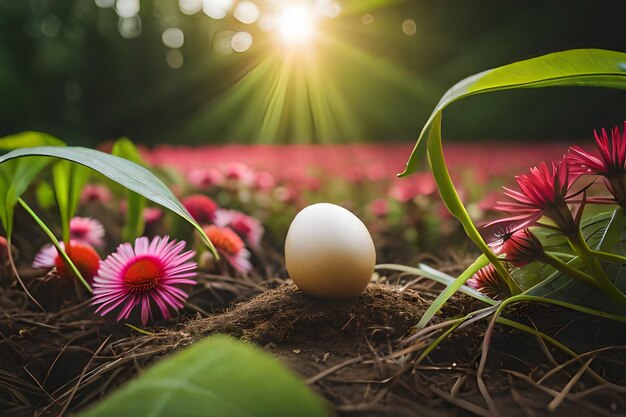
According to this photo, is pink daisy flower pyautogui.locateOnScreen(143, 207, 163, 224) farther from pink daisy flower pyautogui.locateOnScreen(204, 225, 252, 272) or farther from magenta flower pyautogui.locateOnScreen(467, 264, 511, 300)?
magenta flower pyautogui.locateOnScreen(467, 264, 511, 300)

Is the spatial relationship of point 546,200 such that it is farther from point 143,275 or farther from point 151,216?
point 151,216

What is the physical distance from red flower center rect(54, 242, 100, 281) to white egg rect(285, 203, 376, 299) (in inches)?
13.8

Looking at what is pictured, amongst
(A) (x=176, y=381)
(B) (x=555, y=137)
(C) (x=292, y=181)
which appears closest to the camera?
(A) (x=176, y=381)

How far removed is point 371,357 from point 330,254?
0.13 metres

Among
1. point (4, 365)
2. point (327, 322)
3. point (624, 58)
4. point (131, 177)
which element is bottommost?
point (4, 365)

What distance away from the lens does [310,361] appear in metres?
0.57

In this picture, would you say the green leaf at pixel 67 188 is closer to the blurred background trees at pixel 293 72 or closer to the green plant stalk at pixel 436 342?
the green plant stalk at pixel 436 342

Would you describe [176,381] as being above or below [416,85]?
below

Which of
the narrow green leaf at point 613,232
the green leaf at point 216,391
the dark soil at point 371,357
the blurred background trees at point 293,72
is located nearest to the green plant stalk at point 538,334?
the dark soil at point 371,357

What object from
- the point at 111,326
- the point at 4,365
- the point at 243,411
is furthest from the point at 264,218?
the point at 243,411

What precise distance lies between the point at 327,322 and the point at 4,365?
17.0 inches

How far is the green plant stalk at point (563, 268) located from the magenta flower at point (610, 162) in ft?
0.29

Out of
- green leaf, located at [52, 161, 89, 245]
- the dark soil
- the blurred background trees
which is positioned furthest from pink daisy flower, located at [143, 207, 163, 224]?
the blurred background trees

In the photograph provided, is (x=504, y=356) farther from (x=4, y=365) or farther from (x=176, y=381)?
(x=4, y=365)
